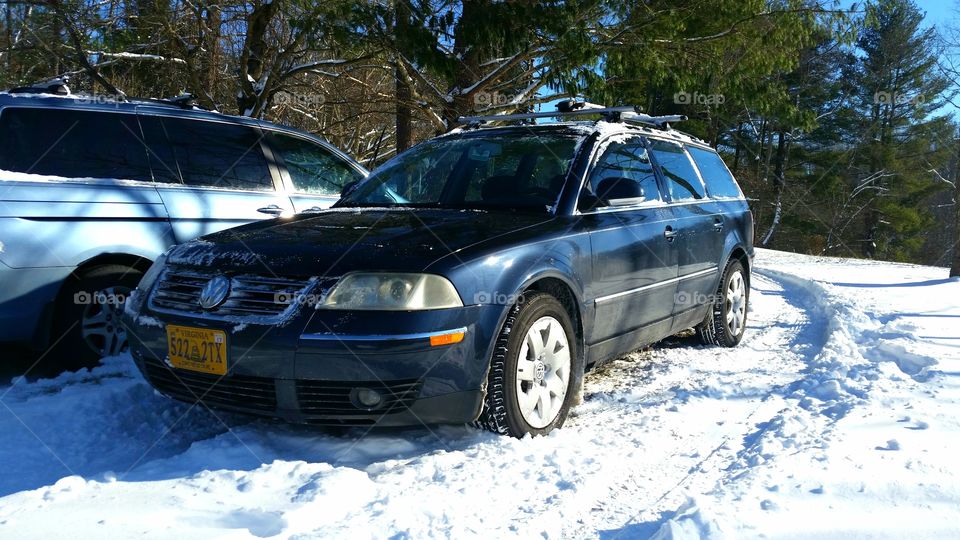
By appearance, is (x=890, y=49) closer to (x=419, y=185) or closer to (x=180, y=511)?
(x=419, y=185)

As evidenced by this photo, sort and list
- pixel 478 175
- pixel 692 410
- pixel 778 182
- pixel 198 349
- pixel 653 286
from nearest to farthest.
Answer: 1. pixel 198 349
2. pixel 692 410
3. pixel 478 175
4. pixel 653 286
5. pixel 778 182

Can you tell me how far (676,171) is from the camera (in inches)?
202

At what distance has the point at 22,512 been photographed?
2393mm

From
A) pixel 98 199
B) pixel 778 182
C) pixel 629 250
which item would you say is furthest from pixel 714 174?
pixel 778 182

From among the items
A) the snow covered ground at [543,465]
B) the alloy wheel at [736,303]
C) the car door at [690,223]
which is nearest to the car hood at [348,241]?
the snow covered ground at [543,465]

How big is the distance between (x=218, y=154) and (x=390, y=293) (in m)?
2.96

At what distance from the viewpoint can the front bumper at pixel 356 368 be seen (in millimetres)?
2771

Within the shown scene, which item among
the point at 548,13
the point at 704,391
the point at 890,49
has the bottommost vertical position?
the point at 704,391

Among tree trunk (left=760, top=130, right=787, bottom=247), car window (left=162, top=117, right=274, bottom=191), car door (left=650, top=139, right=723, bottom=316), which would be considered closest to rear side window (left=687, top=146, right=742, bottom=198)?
car door (left=650, top=139, right=723, bottom=316)

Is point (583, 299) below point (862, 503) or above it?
above

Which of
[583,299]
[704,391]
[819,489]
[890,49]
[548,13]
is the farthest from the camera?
[890,49]

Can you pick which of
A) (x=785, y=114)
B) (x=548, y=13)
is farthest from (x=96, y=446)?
(x=785, y=114)

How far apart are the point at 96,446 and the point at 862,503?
3.17m

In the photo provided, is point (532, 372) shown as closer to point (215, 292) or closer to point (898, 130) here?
point (215, 292)
